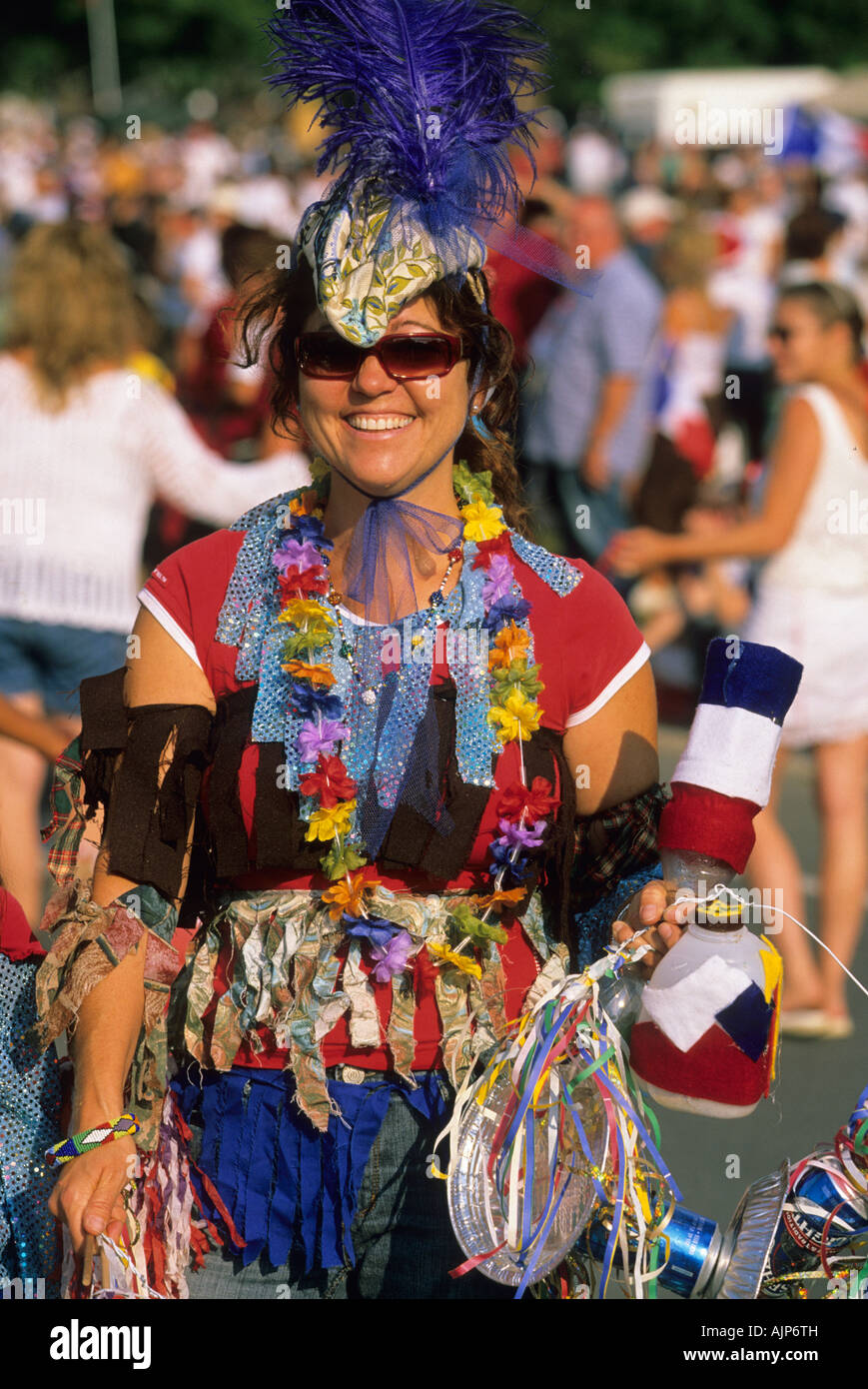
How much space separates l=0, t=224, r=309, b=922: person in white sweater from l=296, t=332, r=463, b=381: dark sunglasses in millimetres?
2883

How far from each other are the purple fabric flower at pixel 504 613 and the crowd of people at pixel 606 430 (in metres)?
0.35

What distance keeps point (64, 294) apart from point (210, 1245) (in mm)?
3644

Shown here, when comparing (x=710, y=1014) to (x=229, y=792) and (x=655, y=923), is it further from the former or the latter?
(x=229, y=792)

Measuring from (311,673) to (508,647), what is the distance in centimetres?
28

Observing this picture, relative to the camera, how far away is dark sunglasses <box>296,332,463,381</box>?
2463mm

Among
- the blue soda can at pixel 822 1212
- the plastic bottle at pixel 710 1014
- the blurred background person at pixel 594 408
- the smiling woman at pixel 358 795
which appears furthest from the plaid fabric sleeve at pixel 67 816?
the blurred background person at pixel 594 408

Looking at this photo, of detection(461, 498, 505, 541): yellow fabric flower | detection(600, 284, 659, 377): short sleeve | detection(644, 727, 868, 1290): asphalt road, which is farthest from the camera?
detection(600, 284, 659, 377): short sleeve

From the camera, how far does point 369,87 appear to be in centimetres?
246

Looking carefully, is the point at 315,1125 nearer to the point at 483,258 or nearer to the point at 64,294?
the point at 483,258

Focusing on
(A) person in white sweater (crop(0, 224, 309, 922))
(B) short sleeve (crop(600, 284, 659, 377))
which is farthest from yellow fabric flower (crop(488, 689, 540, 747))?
(B) short sleeve (crop(600, 284, 659, 377))

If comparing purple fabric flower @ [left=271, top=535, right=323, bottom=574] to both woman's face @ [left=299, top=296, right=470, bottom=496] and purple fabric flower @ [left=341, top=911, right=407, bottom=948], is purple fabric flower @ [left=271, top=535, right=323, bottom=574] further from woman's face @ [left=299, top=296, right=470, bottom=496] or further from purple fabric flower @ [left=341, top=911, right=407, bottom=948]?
purple fabric flower @ [left=341, top=911, right=407, bottom=948]

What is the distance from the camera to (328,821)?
7.89ft

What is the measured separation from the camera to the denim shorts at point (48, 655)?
5.38 m

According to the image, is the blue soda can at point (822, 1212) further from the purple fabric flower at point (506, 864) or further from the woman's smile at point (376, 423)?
the woman's smile at point (376, 423)
